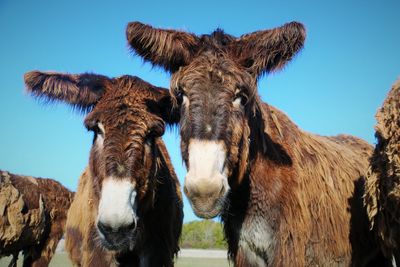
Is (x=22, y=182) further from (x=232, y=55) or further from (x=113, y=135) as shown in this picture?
(x=232, y=55)

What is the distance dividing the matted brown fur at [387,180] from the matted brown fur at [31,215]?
9.47 m

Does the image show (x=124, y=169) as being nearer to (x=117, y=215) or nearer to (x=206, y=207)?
(x=117, y=215)

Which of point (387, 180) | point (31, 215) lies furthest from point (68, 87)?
point (31, 215)

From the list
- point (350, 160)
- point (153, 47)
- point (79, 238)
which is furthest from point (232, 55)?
point (79, 238)

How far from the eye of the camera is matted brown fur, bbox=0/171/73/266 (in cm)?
1023

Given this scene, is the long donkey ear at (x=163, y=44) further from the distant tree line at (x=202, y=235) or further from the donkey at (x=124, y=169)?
the distant tree line at (x=202, y=235)

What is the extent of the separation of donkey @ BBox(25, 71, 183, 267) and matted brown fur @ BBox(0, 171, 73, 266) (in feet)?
22.7

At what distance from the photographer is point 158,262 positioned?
168 inches

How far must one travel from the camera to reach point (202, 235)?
113 ft

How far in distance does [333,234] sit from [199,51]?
221 cm

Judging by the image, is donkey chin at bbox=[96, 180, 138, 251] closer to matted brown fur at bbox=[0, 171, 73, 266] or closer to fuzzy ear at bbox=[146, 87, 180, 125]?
fuzzy ear at bbox=[146, 87, 180, 125]

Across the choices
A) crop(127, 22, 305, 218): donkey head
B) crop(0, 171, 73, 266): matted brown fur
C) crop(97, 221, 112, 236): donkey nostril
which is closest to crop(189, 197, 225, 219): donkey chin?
crop(127, 22, 305, 218): donkey head

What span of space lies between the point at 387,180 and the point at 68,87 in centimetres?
360

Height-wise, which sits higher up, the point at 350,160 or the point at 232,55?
the point at 232,55
